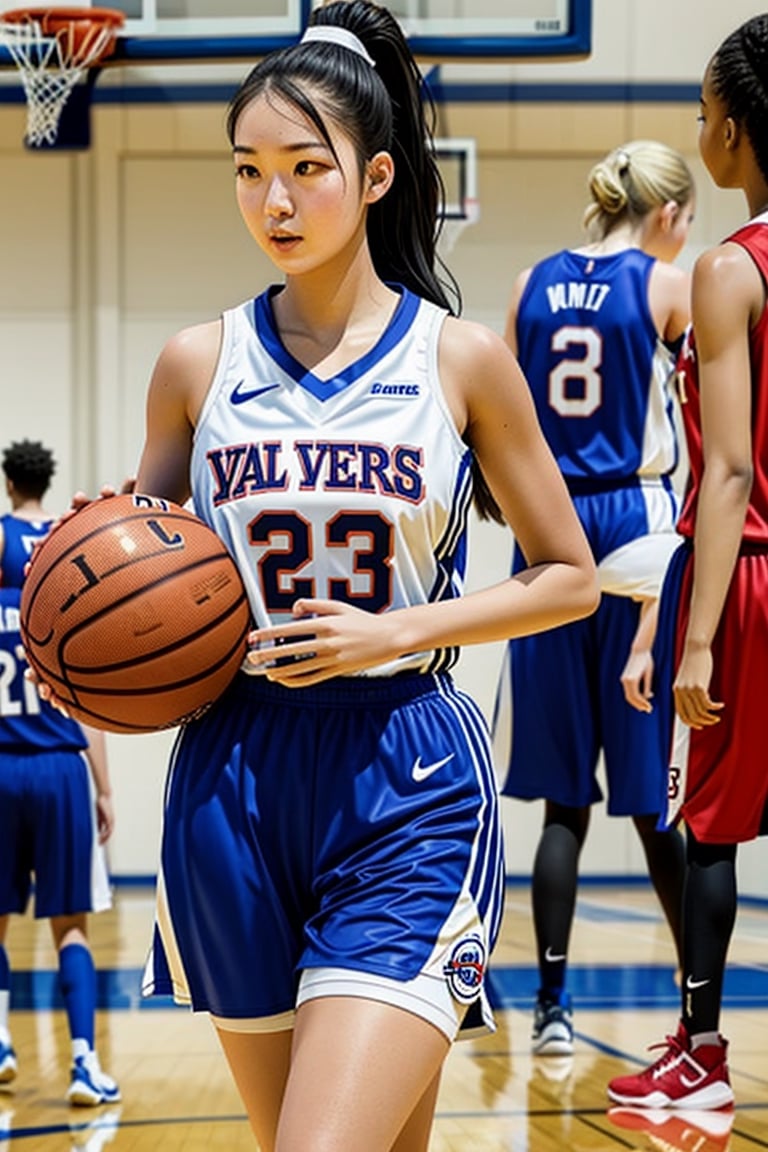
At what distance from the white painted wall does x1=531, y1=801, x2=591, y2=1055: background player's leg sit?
16.9 feet

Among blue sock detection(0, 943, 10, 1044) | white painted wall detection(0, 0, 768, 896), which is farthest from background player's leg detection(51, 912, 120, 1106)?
white painted wall detection(0, 0, 768, 896)

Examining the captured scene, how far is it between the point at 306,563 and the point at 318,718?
0.19 meters

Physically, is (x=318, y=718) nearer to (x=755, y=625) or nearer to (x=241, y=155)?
(x=241, y=155)

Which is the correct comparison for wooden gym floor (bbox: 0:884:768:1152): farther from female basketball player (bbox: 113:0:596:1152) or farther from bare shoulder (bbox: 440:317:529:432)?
bare shoulder (bbox: 440:317:529:432)

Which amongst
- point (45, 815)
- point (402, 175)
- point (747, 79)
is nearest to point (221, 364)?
point (402, 175)

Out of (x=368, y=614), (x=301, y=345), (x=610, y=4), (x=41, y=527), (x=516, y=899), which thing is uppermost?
(x=610, y=4)

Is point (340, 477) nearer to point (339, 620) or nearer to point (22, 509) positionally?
point (339, 620)

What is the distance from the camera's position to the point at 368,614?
2256 millimetres

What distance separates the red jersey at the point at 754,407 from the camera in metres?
3.71

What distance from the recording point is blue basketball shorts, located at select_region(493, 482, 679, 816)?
516 cm

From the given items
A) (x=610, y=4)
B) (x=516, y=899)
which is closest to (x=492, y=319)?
(x=610, y=4)

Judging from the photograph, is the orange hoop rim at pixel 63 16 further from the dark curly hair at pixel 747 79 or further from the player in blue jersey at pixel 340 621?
the player in blue jersey at pixel 340 621

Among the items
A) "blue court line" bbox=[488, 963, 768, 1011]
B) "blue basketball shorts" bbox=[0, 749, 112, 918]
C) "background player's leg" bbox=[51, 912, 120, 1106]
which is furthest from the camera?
"blue court line" bbox=[488, 963, 768, 1011]

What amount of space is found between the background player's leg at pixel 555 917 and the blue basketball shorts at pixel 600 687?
96 millimetres
